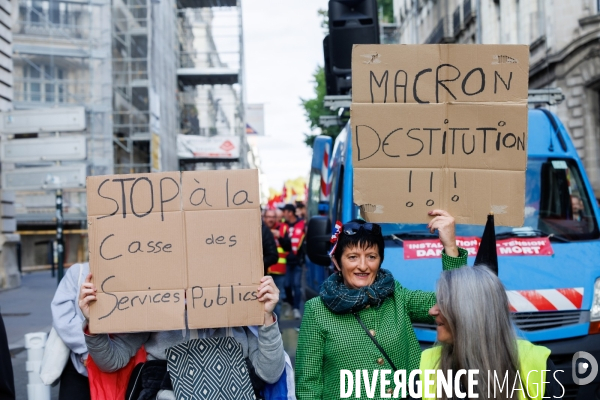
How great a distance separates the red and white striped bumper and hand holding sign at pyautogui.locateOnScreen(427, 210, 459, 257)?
194 centimetres

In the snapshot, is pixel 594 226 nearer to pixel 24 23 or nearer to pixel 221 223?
pixel 221 223

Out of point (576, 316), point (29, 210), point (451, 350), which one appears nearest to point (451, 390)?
point (451, 350)

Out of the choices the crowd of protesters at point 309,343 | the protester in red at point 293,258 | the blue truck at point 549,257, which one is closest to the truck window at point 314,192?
the protester in red at point 293,258

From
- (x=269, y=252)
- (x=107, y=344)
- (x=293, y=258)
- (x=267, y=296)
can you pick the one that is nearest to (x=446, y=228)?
(x=267, y=296)

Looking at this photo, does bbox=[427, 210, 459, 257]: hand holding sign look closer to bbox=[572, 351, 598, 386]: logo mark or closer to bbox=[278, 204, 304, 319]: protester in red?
bbox=[572, 351, 598, 386]: logo mark

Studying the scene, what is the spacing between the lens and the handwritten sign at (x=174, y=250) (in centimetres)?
338

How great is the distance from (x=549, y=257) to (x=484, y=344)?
131 inches

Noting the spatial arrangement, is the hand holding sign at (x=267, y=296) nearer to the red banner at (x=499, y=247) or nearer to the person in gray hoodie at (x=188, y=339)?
the person in gray hoodie at (x=188, y=339)

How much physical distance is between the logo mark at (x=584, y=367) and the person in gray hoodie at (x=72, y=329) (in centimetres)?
325

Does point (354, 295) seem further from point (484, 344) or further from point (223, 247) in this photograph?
point (484, 344)

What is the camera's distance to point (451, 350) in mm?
2695

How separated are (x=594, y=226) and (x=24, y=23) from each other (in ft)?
62.5

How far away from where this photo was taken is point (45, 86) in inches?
921

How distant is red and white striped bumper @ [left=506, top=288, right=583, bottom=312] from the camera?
5336 mm
